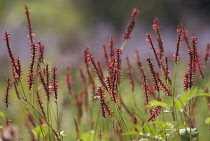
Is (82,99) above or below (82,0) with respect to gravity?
below

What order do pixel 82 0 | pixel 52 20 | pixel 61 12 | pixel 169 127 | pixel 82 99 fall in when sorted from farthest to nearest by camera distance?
pixel 82 0, pixel 61 12, pixel 52 20, pixel 82 99, pixel 169 127

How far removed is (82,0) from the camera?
53.4 feet

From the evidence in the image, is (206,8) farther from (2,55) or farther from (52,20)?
(2,55)

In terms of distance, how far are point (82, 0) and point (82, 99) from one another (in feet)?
Result: 44.7

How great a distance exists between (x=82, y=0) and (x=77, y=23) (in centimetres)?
252

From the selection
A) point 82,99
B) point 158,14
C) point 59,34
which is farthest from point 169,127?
point 158,14

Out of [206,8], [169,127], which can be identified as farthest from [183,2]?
[169,127]

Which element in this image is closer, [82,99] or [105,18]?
[82,99]

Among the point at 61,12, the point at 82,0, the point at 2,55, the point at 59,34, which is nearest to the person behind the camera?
the point at 2,55

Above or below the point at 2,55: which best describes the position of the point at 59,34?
above

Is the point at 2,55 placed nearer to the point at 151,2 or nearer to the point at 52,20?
the point at 52,20

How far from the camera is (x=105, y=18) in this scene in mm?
14516

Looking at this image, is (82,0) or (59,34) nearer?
(59,34)

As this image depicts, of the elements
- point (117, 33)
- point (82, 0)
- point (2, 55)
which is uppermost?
point (82, 0)
